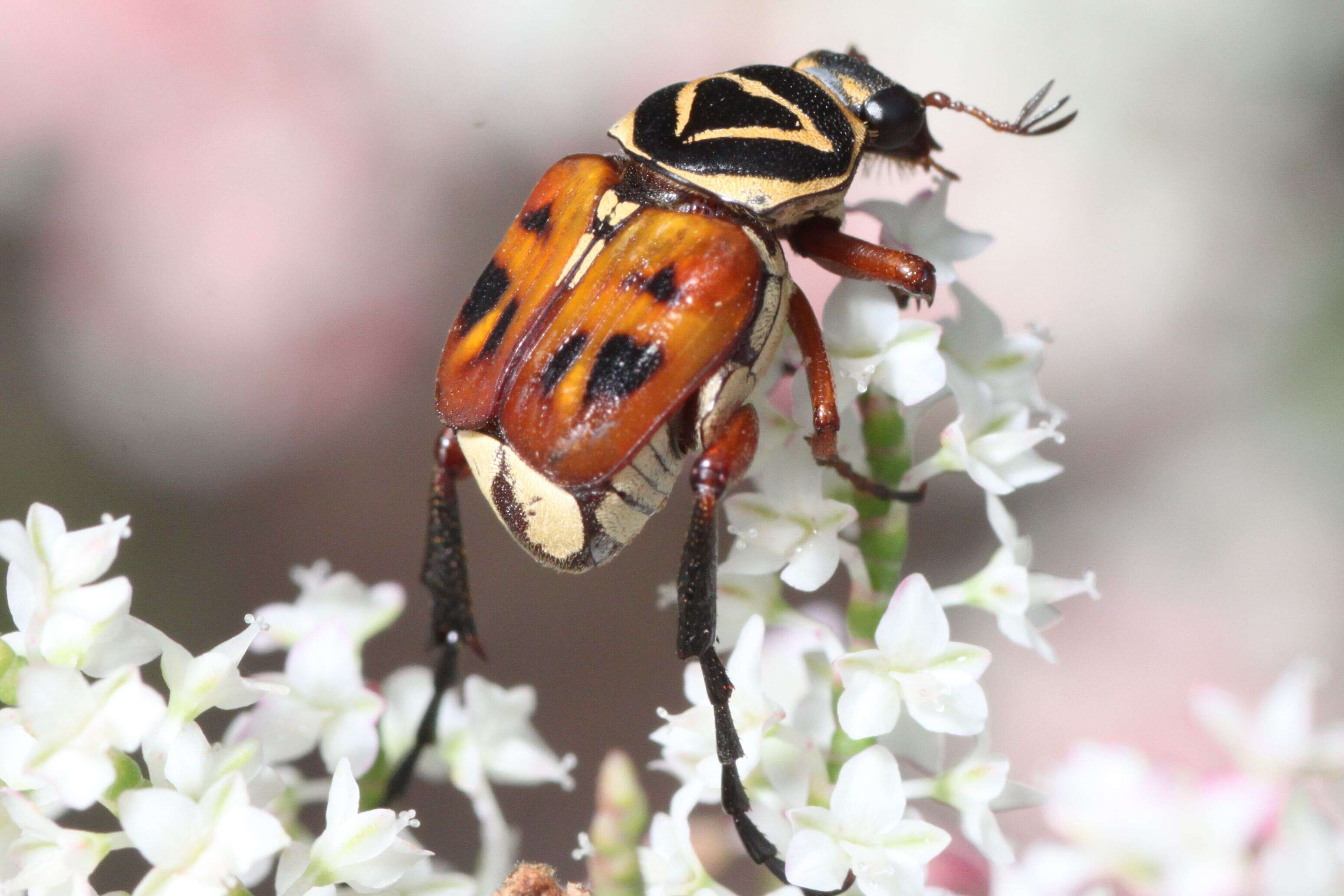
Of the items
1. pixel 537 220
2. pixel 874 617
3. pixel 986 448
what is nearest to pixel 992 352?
pixel 986 448

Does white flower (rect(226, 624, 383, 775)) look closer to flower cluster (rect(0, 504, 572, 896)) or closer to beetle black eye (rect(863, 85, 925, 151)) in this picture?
flower cluster (rect(0, 504, 572, 896))

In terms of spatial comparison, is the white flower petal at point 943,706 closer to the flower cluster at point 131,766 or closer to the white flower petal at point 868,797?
the white flower petal at point 868,797

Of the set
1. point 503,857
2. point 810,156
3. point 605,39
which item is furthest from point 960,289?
point 605,39

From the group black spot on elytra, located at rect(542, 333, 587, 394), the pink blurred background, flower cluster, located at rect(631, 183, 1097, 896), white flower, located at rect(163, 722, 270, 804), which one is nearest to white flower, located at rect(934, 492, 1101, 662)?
flower cluster, located at rect(631, 183, 1097, 896)

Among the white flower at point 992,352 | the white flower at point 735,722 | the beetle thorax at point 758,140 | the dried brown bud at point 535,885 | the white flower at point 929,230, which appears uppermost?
the beetle thorax at point 758,140

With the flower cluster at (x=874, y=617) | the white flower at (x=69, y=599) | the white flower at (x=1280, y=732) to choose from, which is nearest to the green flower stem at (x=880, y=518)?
the flower cluster at (x=874, y=617)

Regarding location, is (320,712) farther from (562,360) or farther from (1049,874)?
(1049,874)

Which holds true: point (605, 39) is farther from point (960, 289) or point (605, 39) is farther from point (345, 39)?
point (960, 289)
